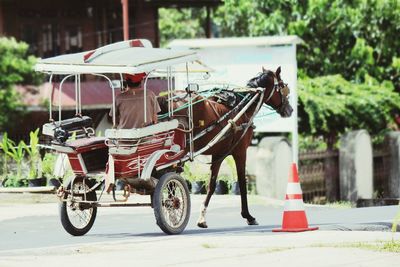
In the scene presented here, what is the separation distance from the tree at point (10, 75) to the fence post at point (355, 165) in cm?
936

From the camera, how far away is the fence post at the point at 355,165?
29.2m

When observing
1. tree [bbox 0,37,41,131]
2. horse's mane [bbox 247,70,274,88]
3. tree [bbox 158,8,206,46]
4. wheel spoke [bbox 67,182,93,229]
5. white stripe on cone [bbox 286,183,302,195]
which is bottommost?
wheel spoke [bbox 67,182,93,229]

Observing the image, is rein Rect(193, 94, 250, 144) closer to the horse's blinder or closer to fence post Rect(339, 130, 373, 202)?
the horse's blinder

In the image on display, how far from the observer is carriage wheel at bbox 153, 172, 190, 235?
49.3ft

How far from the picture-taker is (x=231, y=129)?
56.0 feet

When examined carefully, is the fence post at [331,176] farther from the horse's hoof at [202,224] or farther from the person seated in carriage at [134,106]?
the person seated in carriage at [134,106]

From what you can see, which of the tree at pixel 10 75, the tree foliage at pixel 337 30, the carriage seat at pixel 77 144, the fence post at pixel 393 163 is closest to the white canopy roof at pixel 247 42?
the fence post at pixel 393 163

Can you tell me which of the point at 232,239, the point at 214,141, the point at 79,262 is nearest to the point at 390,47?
the point at 214,141

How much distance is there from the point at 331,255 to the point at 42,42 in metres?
28.1

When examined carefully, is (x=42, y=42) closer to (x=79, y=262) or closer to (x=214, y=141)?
(x=214, y=141)

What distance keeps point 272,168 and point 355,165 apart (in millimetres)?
4584

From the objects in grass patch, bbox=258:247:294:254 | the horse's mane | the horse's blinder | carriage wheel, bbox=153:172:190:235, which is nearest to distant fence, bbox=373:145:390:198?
the horse's blinder

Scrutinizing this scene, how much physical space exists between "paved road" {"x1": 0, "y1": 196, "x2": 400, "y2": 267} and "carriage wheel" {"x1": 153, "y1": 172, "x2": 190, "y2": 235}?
18 centimetres

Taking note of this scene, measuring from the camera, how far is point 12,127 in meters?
34.6
